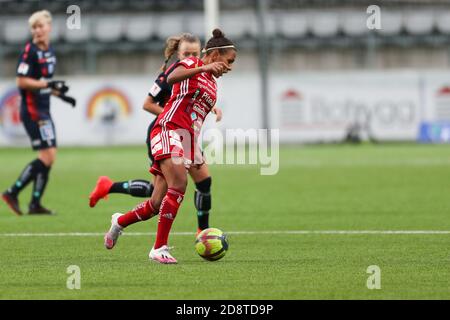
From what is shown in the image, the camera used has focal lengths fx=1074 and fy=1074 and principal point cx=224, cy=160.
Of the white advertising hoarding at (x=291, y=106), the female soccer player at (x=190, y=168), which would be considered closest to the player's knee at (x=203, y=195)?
the female soccer player at (x=190, y=168)

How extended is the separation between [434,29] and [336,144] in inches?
429

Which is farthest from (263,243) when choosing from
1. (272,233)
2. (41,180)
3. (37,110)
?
(37,110)

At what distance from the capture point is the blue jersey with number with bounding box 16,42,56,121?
44.7 feet

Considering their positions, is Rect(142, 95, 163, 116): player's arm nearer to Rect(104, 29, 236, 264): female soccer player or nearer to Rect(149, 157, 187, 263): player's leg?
Rect(104, 29, 236, 264): female soccer player

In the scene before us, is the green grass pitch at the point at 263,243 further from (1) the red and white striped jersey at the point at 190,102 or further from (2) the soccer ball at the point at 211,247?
(1) the red and white striped jersey at the point at 190,102

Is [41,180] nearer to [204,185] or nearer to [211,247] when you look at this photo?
[204,185]

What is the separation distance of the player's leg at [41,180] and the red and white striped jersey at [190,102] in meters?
5.04

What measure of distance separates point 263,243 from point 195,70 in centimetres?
252

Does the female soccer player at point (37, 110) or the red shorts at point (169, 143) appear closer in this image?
the red shorts at point (169, 143)

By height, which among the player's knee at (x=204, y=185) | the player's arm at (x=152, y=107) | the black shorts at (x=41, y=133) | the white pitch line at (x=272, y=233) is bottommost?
the white pitch line at (x=272, y=233)

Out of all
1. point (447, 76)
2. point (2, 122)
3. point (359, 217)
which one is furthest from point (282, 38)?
point (359, 217)

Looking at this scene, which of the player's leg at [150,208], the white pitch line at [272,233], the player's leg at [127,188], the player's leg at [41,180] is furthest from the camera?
the player's leg at [41,180]

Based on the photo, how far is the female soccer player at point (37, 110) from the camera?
44.5ft
